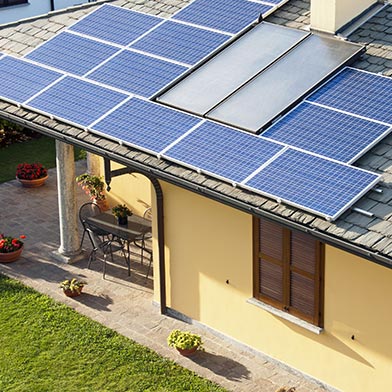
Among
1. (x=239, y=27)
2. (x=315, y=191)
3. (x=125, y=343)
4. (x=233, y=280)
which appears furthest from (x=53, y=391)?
(x=239, y=27)

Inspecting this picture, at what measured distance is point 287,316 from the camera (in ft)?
62.5

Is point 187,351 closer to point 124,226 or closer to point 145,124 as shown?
point 145,124

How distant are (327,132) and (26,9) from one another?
20938 mm

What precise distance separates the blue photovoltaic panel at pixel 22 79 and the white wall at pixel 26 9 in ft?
45.0

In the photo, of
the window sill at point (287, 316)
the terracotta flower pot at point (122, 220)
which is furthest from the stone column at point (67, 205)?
the window sill at point (287, 316)

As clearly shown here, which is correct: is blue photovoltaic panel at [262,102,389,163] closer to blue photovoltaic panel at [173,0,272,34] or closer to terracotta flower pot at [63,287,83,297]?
blue photovoltaic panel at [173,0,272,34]

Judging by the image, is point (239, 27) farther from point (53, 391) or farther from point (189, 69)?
point (53, 391)

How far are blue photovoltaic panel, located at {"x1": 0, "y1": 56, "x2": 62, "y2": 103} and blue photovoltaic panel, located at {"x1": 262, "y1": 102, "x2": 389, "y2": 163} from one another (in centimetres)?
552

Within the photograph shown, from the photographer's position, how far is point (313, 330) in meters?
18.5

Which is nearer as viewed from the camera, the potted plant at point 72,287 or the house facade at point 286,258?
the house facade at point 286,258

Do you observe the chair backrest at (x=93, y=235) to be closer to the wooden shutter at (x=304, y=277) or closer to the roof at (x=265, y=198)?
the roof at (x=265, y=198)

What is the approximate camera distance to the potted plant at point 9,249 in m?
23.8

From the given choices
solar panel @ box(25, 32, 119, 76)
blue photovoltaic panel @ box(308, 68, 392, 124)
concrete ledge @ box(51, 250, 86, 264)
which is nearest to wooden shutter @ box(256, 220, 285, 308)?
blue photovoltaic panel @ box(308, 68, 392, 124)

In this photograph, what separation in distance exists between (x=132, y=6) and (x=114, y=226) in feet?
15.7
